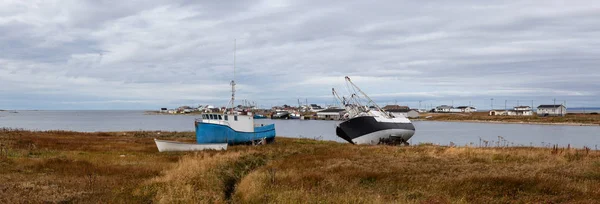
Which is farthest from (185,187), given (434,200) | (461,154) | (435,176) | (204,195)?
(461,154)

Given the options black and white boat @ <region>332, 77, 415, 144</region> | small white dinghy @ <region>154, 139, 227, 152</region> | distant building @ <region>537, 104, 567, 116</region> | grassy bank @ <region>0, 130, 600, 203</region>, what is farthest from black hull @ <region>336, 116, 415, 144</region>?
distant building @ <region>537, 104, 567, 116</region>

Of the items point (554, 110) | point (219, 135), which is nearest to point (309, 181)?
point (219, 135)

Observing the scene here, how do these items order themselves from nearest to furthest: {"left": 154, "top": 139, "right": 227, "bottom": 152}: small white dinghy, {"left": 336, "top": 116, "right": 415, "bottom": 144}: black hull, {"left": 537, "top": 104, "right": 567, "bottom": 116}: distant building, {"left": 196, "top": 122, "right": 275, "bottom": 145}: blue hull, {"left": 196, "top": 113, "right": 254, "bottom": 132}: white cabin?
{"left": 154, "top": 139, "right": 227, "bottom": 152}: small white dinghy, {"left": 196, "top": 122, "right": 275, "bottom": 145}: blue hull, {"left": 196, "top": 113, "right": 254, "bottom": 132}: white cabin, {"left": 336, "top": 116, "right": 415, "bottom": 144}: black hull, {"left": 537, "top": 104, "right": 567, "bottom": 116}: distant building

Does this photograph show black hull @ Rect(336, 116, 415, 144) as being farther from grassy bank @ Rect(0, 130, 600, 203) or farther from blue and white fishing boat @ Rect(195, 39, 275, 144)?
grassy bank @ Rect(0, 130, 600, 203)

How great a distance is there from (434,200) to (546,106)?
208m

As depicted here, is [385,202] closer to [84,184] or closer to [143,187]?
[143,187]

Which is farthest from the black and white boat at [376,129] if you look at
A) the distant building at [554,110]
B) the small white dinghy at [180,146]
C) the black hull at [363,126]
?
the distant building at [554,110]

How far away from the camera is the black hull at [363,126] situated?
169 ft

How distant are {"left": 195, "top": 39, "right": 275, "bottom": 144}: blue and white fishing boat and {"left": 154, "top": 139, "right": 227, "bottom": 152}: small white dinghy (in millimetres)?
4510

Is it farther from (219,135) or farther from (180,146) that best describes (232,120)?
(180,146)

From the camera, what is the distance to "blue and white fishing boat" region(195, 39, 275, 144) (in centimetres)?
4331

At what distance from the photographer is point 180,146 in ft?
124

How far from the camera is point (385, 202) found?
14.9m

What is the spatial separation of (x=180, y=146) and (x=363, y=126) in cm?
2215
